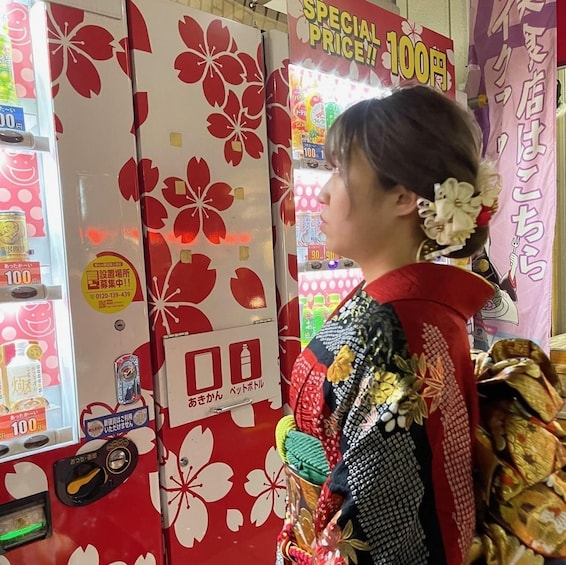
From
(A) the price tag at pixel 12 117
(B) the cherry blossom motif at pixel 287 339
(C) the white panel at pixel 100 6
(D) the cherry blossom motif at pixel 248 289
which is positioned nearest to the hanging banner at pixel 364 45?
(C) the white panel at pixel 100 6

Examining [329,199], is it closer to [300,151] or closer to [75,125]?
[75,125]

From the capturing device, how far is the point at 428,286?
99cm

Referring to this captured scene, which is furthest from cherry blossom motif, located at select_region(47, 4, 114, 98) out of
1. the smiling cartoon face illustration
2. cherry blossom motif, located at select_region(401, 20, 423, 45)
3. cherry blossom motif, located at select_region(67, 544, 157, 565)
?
cherry blossom motif, located at select_region(401, 20, 423, 45)

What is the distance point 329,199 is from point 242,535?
1.43 metres

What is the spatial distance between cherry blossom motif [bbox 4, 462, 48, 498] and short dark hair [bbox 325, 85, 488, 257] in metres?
1.15

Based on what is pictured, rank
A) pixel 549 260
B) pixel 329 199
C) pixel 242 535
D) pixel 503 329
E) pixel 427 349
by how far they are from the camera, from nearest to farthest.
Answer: pixel 427 349 < pixel 329 199 < pixel 242 535 < pixel 549 260 < pixel 503 329

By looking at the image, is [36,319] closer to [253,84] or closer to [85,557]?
[85,557]

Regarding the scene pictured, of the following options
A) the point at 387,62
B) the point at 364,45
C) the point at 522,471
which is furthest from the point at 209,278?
the point at 387,62

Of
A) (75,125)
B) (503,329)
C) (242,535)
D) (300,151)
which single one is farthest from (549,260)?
(75,125)

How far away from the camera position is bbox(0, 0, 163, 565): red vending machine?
146cm

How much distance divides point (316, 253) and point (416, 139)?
4.67ft

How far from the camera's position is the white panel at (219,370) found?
5.76 feet

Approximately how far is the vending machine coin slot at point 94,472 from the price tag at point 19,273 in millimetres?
500

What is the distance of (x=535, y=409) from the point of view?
1017 millimetres
